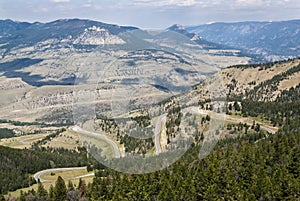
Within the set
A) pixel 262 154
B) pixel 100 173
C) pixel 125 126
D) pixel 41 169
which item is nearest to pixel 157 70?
pixel 125 126

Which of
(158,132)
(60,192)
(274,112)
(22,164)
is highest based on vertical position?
(158,132)

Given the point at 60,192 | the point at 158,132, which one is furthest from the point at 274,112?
the point at 158,132

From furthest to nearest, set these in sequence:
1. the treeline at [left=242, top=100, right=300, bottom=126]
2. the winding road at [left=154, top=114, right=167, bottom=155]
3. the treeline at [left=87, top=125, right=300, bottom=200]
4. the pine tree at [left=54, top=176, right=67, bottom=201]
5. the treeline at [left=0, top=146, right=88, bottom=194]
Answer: the treeline at [left=242, top=100, right=300, bottom=126] → the treeline at [left=0, top=146, right=88, bottom=194] → the pine tree at [left=54, top=176, right=67, bottom=201] → the treeline at [left=87, top=125, right=300, bottom=200] → the winding road at [left=154, top=114, right=167, bottom=155]

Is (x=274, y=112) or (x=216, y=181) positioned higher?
(x=216, y=181)

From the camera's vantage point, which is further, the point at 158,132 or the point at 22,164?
the point at 22,164

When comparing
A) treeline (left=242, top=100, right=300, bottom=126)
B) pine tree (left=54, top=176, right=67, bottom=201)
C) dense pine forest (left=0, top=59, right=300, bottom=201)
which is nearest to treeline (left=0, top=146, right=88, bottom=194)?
dense pine forest (left=0, top=59, right=300, bottom=201)

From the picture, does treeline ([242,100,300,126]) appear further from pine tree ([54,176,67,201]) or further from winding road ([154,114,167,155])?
pine tree ([54,176,67,201])

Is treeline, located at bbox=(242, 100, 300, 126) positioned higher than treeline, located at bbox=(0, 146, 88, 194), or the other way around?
treeline, located at bbox=(242, 100, 300, 126)

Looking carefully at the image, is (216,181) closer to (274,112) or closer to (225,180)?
(225,180)

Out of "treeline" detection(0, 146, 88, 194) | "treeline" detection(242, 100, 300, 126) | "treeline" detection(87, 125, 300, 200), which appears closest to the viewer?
"treeline" detection(87, 125, 300, 200)
